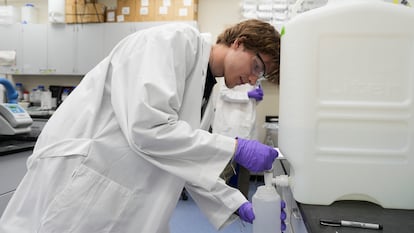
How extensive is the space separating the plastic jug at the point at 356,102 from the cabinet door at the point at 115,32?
322cm

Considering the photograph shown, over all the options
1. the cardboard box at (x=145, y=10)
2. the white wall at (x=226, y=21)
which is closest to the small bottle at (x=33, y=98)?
the cardboard box at (x=145, y=10)

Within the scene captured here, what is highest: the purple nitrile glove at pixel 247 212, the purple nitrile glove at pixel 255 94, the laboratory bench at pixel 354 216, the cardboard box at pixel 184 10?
the cardboard box at pixel 184 10

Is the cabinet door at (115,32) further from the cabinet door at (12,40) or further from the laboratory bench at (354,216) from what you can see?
the laboratory bench at (354,216)

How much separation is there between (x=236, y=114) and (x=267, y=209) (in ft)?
6.72

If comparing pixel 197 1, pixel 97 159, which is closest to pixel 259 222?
pixel 97 159

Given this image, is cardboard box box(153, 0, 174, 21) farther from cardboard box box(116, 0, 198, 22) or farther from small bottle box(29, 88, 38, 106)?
small bottle box(29, 88, 38, 106)

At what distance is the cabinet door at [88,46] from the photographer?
149 inches

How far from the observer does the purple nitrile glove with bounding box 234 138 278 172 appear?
2.76 ft

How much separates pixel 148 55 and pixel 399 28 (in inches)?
23.4

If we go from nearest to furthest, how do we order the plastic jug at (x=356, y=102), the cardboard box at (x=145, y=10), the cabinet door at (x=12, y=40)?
the plastic jug at (x=356, y=102) → the cardboard box at (x=145, y=10) → the cabinet door at (x=12, y=40)

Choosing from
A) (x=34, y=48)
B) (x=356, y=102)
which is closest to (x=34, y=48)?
(x=34, y=48)

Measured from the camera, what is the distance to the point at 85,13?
3.78 meters

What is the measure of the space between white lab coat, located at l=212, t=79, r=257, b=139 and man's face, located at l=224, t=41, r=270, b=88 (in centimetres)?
174

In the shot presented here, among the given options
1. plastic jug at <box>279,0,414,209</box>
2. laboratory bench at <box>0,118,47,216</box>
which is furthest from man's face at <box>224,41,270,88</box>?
laboratory bench at <box>0,118,47,216</box>
